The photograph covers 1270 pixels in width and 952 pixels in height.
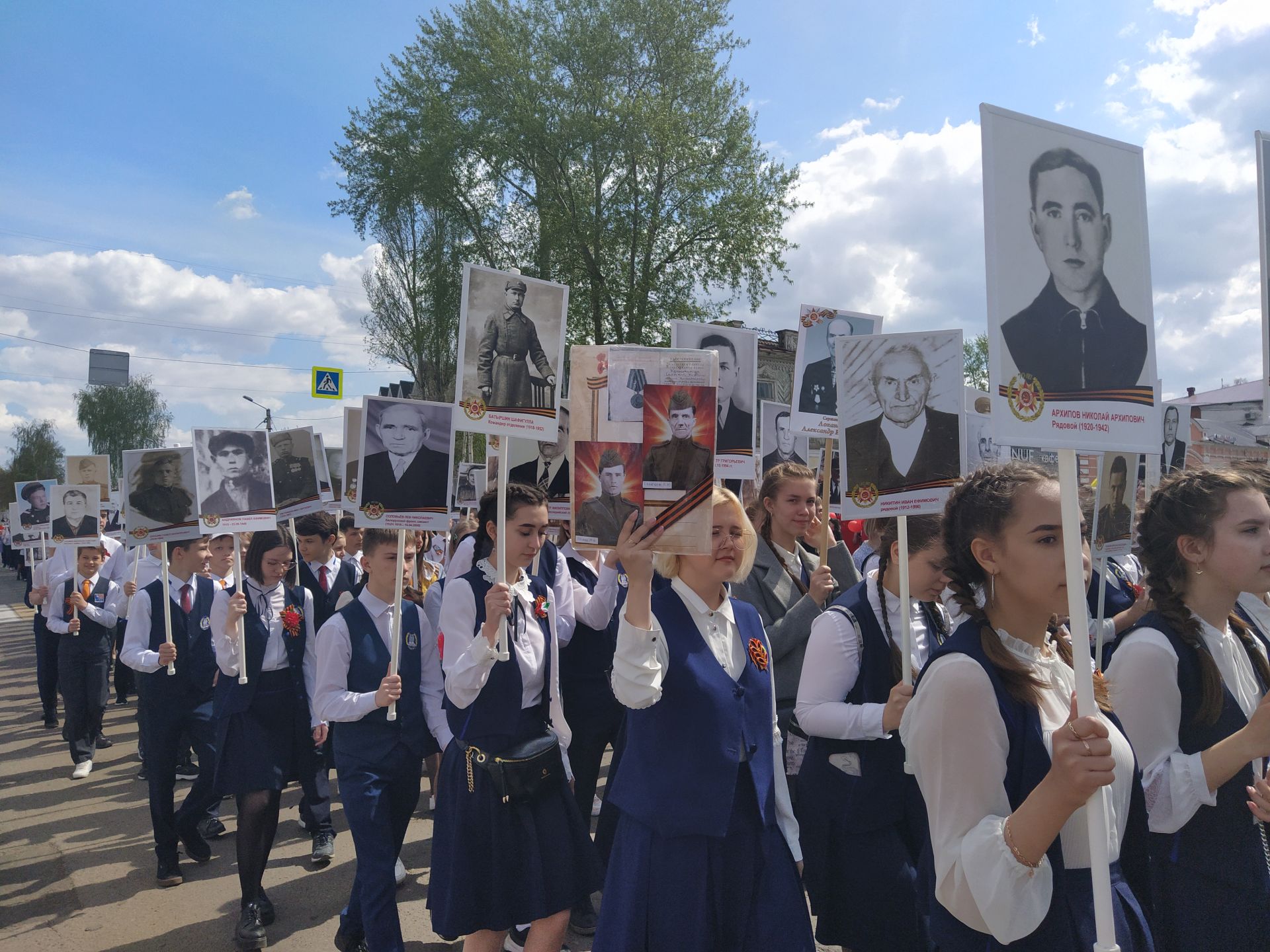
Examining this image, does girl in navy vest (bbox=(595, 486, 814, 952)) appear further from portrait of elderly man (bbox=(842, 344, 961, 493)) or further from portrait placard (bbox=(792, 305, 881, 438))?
portrait placard (bbox=(792, 305, 881, 438))

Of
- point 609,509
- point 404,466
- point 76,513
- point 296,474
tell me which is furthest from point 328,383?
point 609,509

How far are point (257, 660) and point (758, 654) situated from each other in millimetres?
3579

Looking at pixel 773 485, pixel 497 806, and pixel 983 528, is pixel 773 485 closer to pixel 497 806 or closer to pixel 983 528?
pixel 497 806

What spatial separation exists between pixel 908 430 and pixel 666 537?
5.69ft

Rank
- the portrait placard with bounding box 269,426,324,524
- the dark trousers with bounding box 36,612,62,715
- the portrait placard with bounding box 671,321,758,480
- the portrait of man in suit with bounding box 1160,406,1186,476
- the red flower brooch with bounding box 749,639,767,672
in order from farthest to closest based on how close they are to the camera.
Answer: the dark trousers with bounding box 36,612,62,715 → the portrait of man in suit with bounding box 1160,406,1186,476 → the portrait placard with bounding box 269,426,324,524 → the portrait placard with bounding box 671,321,758,480 → the red flower brooch with bounding box 749,639,767,672

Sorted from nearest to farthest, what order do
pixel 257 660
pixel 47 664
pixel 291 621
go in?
1. pixel 257 660
2. pixel 291 621
3. pixel 47 664

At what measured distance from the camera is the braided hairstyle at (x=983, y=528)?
6.95ft

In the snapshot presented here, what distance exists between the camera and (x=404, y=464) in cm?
527

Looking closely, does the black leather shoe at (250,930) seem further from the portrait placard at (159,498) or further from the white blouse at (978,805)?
the white blouse at (978,805)

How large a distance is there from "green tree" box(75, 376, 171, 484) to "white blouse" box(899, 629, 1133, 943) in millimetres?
80139

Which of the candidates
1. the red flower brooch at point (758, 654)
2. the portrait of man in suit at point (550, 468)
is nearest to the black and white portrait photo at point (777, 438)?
the portrait of man in suit at point (550, 468)

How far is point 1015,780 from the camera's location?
1.95 meters

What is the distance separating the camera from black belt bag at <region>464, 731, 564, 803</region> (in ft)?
11.9

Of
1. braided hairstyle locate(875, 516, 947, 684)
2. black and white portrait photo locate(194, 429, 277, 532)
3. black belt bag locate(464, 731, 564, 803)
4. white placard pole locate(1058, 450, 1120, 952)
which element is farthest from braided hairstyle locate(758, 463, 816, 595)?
black and white portrait photo locate(194, 429, 277, 532)
